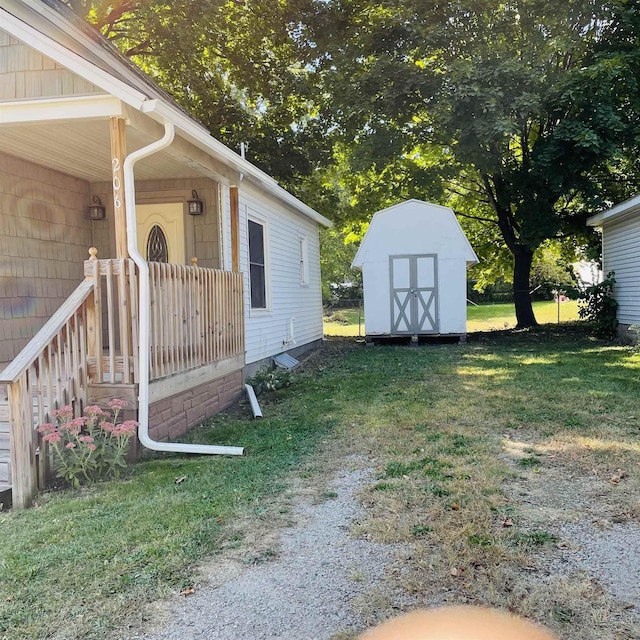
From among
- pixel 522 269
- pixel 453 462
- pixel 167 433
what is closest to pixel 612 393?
pixel 453 462

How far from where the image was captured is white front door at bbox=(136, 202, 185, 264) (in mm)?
7195

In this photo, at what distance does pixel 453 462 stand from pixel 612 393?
11.2ft

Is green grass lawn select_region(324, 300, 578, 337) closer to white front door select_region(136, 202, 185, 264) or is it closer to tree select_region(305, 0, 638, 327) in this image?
tree select_region(305, 0, 638, 327)

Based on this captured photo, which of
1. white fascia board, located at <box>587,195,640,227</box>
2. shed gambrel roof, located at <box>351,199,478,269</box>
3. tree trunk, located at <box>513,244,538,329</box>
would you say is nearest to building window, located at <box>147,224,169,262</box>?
shed gambrel roof, located at <box>351,199,478,269</box>

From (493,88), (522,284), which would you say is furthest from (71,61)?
(522,284)

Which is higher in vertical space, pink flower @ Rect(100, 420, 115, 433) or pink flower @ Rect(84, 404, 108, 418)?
pink flower @ Rect(84, 404, 108, 418)

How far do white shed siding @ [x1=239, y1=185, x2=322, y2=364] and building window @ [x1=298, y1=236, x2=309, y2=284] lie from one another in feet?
0.46

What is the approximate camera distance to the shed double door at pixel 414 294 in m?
12.7

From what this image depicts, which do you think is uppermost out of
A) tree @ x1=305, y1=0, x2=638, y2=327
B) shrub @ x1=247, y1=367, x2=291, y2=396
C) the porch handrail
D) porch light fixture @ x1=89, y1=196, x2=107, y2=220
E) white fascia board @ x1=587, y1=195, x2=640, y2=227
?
tree @ x1=305, y1=0, x2=638, y2=327

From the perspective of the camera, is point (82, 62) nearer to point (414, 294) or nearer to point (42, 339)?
point (42, 339)

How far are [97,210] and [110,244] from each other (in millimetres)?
467

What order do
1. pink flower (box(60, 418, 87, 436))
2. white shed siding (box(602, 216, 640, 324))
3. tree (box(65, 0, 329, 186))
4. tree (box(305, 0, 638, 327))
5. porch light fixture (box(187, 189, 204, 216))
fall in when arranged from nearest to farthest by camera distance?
pink flower (box(60, 418, 87, 436))
porch light fixture (box(187, 189, 204, 216))
tree (box(305, 0, 638, 327))
white shed siding (box(602, 216, 640, 324))
tree (box(65, 0, 329, 186))

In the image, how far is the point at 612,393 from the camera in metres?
6.62

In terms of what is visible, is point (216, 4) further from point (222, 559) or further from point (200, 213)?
point (222, 559)
